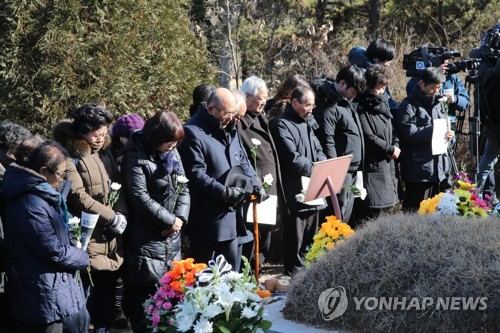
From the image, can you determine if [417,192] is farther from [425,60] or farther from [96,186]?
[96,186]

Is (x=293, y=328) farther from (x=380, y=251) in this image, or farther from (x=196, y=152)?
(x=196, y=152)

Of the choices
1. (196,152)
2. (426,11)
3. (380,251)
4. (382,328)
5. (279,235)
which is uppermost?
(426,11)

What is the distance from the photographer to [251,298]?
4.07 metres

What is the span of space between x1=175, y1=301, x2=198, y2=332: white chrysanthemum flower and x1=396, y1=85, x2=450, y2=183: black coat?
4.25 m

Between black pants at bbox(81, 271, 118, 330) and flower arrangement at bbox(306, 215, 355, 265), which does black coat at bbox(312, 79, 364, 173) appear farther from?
black pants at bbox(81, 271, 118, 330)

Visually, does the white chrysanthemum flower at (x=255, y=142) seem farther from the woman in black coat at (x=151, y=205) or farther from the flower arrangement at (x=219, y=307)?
the flower arrangement at (x=219, y=307)

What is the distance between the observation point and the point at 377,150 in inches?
298

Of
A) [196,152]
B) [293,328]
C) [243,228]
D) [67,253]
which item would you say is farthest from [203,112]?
[293,328]

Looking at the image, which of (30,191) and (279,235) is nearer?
(30,191)

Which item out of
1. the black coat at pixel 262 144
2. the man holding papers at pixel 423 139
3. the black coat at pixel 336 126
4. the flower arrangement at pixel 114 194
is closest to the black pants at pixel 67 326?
the flower arrangement at pixel 114 194

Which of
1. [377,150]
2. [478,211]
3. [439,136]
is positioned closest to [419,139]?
[439,136]

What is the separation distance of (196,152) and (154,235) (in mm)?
782

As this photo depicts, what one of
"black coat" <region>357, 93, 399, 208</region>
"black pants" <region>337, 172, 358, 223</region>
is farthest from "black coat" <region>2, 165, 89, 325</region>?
"black coat" <region>357, 93, 399, 208</region>

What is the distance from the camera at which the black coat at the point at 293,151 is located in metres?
6.77
